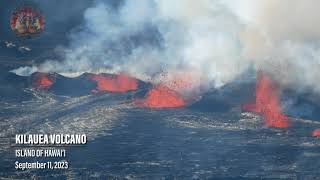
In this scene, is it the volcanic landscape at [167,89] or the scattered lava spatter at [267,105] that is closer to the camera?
the volcanic landscape at [167,89]

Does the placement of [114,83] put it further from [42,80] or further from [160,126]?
[160,126]

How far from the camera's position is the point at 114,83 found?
16.7 meters

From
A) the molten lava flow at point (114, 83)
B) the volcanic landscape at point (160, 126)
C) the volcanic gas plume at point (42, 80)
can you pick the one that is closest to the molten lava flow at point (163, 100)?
the volcanic landscape at point (160, 126)

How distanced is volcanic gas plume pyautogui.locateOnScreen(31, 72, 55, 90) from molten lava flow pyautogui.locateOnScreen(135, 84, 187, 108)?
8.81ft

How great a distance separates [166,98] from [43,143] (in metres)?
3.86

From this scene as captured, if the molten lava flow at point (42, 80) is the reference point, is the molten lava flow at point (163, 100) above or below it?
below

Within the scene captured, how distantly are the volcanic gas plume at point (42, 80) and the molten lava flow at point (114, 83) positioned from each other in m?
1.25

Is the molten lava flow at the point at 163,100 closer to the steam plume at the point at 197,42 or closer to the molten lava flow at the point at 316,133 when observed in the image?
the steam plume at the point at 197,42

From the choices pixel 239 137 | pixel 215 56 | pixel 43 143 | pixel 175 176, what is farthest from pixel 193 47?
pixel 43 143

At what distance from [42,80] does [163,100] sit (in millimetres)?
3691

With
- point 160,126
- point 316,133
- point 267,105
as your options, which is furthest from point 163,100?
point 316,133

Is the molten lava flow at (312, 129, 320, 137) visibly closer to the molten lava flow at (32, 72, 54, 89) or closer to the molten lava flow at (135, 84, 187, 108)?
the molten lava flow at (135, 84, 187, 108)

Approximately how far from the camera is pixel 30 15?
53.5 feet

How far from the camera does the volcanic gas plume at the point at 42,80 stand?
53.1 feet
